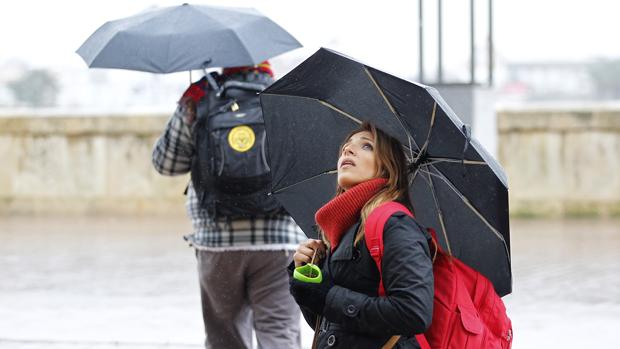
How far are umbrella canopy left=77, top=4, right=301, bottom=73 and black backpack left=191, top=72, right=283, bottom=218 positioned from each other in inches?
5.9

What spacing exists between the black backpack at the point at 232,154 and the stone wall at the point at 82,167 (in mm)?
8535

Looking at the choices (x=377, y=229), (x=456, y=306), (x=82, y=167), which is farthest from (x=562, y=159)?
(x=377, y=229)

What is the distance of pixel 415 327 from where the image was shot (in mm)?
3051

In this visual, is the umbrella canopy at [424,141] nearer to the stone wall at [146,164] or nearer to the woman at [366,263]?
the woman at [366,263]

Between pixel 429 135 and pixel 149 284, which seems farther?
pixel 149 284

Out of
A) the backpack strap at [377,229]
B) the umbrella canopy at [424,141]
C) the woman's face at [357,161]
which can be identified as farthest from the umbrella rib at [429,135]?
the backpack strap at [377,229]

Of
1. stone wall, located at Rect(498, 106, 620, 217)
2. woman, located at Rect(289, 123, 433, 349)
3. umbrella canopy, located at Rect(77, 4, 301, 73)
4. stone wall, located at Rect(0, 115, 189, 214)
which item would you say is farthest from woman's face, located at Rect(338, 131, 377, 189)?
stone wall, located at Rect(0, 115, 189, 214)

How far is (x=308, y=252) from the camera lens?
11.4 feet

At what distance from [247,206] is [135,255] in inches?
229

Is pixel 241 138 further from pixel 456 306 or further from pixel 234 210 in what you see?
pixel 456 306

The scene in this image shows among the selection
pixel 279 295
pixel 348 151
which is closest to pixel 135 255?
pixel 279 295

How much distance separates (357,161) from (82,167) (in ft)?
35.0

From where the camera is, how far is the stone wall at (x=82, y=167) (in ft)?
44.4

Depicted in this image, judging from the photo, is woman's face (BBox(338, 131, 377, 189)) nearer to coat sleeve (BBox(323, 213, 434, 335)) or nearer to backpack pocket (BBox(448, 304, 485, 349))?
coat sleeve (BBox(323, 213, 434, 335))
